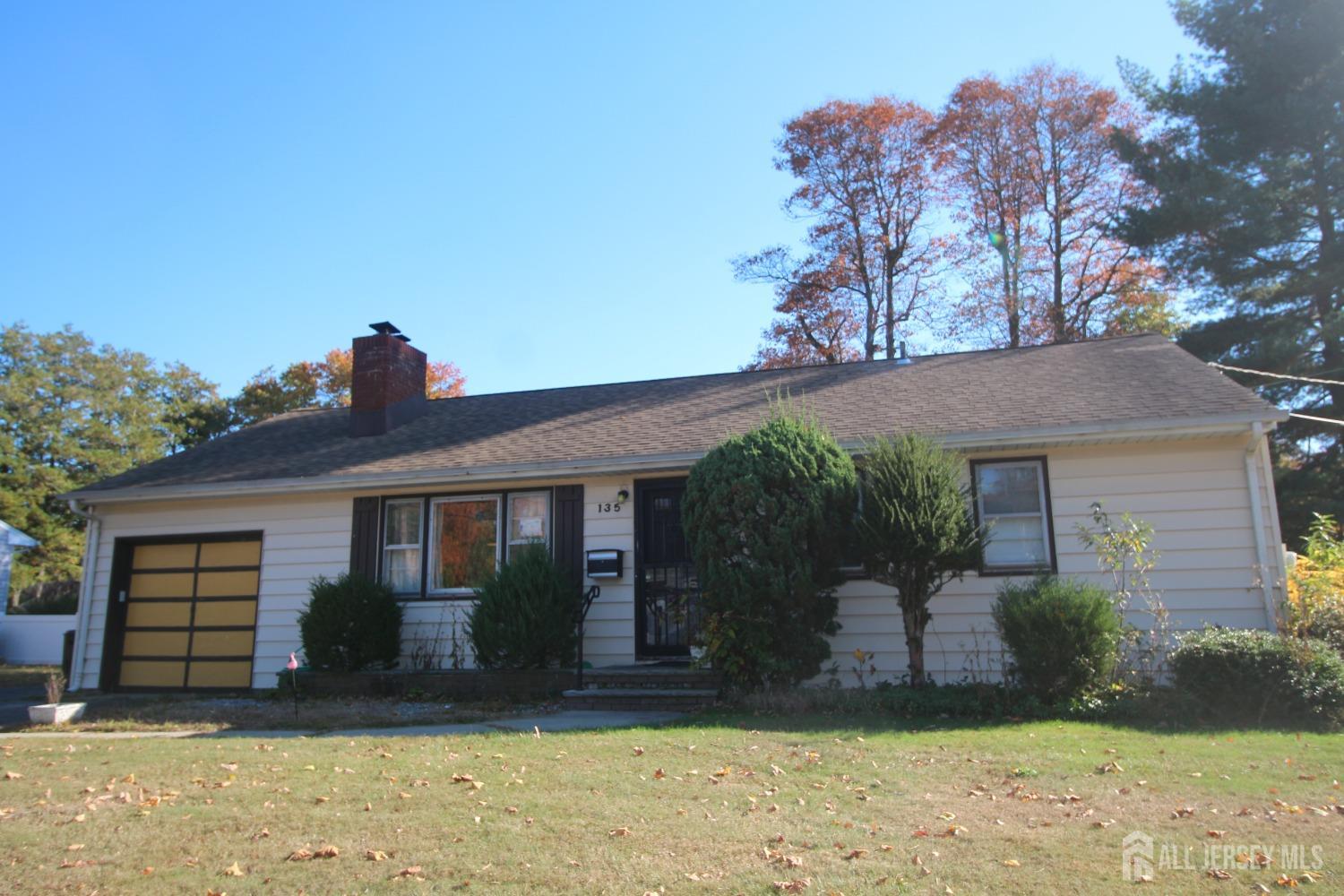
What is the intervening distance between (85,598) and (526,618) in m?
7.15

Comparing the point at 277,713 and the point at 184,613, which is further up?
the point at 184,613

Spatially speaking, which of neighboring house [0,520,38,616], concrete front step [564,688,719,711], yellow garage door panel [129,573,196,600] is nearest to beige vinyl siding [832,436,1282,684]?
concrete front step [564,688,719,711]

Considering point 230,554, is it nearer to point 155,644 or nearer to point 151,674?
point 155,644

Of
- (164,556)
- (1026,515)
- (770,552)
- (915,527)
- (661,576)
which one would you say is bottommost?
(661,576)

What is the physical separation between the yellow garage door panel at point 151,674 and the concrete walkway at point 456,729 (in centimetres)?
405

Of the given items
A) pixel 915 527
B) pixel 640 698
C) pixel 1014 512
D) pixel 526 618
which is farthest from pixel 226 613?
pixel 1014 512

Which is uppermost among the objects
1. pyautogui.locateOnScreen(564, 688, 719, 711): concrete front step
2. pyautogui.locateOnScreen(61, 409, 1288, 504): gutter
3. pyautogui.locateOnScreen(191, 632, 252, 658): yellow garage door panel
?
pyautogui.locateOnScreen(61, 409, 1288, 504): gutter

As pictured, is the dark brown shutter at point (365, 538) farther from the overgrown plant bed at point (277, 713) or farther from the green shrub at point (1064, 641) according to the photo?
the green shrub at point (1064, 641)

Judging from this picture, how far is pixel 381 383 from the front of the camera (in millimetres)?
14938

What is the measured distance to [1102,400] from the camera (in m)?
10.7

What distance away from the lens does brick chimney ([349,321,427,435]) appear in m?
14.8

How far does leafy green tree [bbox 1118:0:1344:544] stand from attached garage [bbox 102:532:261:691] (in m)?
19.2

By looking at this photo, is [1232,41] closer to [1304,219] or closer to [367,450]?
[1304,219]

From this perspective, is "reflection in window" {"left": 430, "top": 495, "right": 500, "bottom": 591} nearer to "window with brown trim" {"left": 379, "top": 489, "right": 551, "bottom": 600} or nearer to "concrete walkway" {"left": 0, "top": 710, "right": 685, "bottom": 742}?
"window with brown trim" {"left": 379, "top": 489, "right": 551, "bottom": 600}
